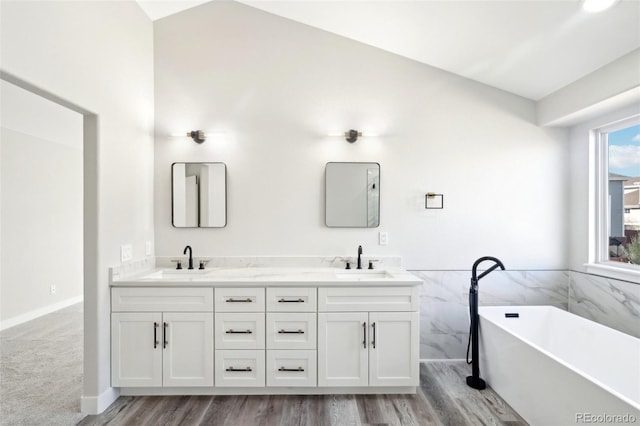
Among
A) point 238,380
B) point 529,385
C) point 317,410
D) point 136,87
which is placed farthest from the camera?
point 136,87

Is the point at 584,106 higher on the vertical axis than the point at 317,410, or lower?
higher

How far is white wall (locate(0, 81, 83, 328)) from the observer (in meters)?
3.83

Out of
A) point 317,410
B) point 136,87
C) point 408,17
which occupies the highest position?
point 408,17

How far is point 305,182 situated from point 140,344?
1843mm

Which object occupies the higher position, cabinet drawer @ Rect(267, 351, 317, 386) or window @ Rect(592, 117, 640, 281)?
window @ Rect(592, 117, 640, 281)

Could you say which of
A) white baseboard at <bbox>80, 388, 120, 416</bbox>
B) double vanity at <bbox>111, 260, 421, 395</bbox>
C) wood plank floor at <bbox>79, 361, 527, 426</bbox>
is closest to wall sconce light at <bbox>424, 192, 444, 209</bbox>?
double vanity at <bbox>111, 260, 421, 395</bbox>

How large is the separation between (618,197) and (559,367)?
182 centimetres

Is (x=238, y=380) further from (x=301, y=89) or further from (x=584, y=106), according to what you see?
(x=584, y=106)

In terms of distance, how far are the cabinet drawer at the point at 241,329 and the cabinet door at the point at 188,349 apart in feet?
0.24

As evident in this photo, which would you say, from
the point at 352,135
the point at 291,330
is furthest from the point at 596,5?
the point at 291,330

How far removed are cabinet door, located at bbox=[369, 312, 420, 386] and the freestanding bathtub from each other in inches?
24.5

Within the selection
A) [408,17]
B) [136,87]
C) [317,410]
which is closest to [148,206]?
[136,87]

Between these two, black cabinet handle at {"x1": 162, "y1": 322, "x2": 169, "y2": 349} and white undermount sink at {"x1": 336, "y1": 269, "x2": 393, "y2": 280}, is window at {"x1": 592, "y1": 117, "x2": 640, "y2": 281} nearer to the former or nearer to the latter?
white undermount sink at {"x1": 336, "y1": 269, "x2": 393, "y2": 280}

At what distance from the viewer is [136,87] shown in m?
2.62
